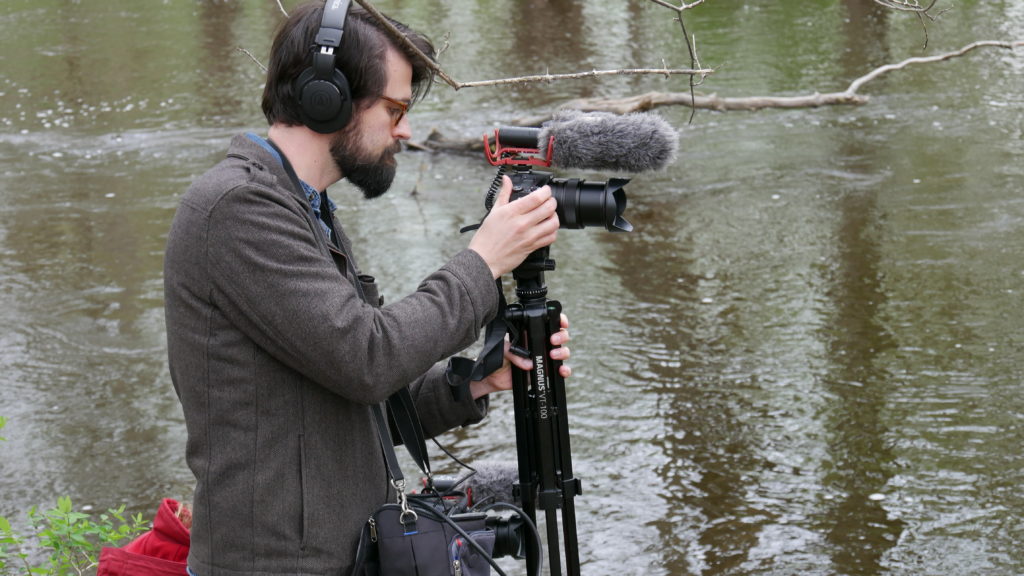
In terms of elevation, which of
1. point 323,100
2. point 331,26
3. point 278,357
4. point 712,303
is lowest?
point 712,303

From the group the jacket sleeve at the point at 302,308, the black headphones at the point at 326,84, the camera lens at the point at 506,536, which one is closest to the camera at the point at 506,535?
the camera lens at the point at 506,536

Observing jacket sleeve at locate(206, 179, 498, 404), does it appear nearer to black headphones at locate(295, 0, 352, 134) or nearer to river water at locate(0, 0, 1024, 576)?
black headphones at locate(295, 0, 352, 134)

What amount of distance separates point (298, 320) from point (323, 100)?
0.38 m

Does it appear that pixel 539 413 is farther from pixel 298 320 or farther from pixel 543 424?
pixel 298 320

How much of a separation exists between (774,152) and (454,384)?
23.2 feet

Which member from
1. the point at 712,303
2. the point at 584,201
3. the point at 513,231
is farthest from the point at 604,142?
the point at 712,303

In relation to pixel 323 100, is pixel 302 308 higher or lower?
lower

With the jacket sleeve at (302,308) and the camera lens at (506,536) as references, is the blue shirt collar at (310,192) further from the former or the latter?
the camera lens at (506,536)

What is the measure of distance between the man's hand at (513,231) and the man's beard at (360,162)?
0.20m

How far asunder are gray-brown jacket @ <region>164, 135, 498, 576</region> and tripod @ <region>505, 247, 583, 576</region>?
0.31 metres

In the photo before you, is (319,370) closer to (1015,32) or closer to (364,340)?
(364,340)

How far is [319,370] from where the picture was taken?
6.04 feet

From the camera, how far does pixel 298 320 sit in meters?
1.81

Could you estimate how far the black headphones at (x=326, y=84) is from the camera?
1925 mm
